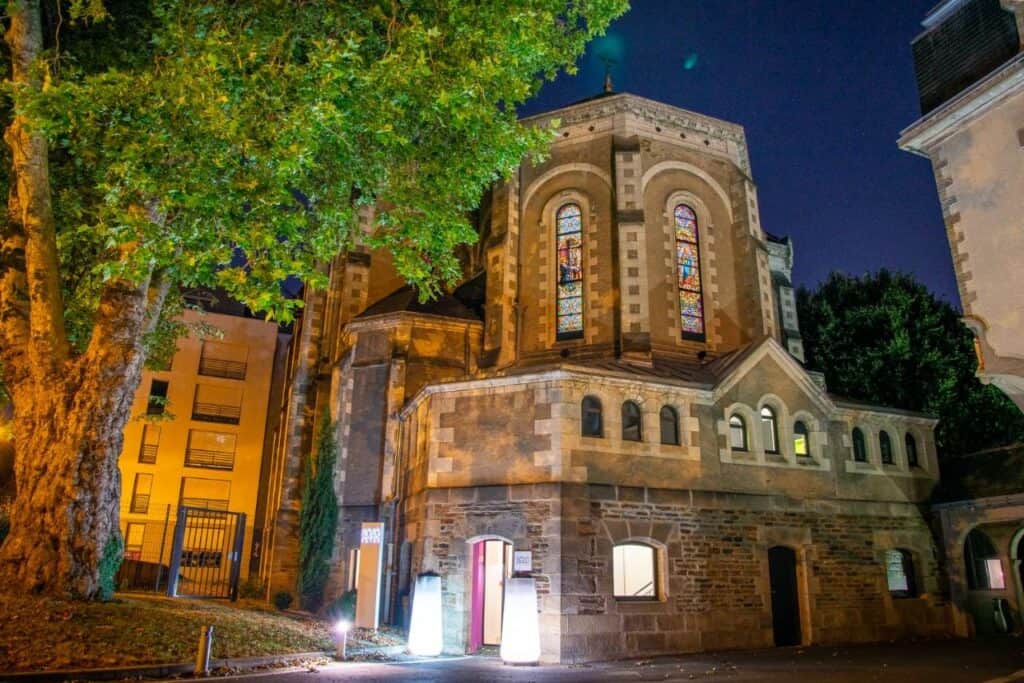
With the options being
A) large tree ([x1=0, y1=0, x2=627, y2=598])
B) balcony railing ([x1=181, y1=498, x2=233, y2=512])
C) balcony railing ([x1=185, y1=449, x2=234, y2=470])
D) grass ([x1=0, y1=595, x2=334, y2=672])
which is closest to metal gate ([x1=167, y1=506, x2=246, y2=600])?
balcony railing ([x1=181, y1=498, x2=233, y2=512])

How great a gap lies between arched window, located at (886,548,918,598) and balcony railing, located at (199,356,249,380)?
29.0 metres

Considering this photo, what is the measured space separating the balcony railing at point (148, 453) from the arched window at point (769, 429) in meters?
27.5

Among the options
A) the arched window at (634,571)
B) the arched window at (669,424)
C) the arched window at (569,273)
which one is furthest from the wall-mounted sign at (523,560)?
the arched window at (569,273)

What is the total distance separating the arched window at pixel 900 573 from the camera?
57.5 feet

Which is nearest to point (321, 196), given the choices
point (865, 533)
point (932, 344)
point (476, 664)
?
point (476, 664)

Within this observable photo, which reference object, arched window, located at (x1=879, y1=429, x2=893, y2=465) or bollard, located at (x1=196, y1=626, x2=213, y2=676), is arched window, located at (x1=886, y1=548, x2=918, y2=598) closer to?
arched window, located at (x1=879, y1=429, x2=893, y2=465)

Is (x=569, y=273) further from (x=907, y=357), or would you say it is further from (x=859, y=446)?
(x=907, y=357)

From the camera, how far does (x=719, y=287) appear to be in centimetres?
2091

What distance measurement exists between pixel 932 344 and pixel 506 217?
53.5 ft

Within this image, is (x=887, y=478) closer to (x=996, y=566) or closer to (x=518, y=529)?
(x=996, y=566)

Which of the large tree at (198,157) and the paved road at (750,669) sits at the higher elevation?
the large tree at (198,157)

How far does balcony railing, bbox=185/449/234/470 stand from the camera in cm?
3341

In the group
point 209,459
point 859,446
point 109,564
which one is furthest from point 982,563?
point 209,459

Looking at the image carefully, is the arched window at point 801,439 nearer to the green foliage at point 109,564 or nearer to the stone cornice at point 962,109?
the stone cornice at point 962,109
